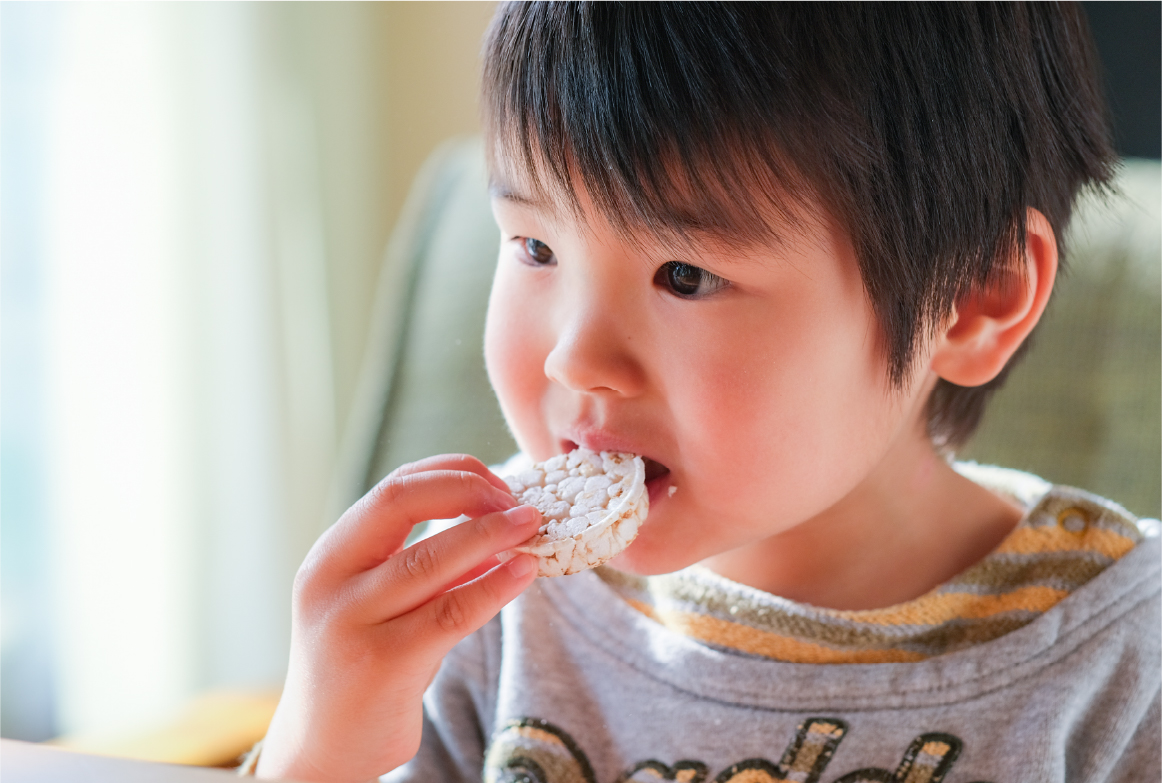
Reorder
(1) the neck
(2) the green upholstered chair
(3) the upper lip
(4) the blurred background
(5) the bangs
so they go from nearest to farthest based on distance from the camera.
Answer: (5) the bangs, (3) the upper lip, (1) the neck, (2) the green upholstered chair, (4) the blurred background

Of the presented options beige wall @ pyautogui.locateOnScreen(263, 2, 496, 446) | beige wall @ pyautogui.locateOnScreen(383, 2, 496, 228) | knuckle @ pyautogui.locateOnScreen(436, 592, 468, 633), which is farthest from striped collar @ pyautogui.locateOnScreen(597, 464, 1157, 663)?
beige wall @ pyautogui.locateOnScreen(263, 2, 496, 446)

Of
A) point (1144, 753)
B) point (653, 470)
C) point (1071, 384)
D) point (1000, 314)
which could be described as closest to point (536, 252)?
point (653, 470)

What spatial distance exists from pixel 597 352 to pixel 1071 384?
603 millimetres

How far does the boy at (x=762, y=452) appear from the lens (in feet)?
1.77

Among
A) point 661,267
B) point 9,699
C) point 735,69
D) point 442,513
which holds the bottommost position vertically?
point 9,699

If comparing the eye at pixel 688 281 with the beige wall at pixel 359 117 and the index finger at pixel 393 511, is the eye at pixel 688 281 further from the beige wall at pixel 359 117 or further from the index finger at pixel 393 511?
the beige wall at pixel 359 117

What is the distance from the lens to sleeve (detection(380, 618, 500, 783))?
0.76 meters

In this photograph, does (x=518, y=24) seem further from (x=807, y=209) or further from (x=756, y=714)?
(x=756, y=714)

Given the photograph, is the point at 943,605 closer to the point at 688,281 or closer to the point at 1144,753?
the point at 1144,753

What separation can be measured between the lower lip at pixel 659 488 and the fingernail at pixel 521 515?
100 mm

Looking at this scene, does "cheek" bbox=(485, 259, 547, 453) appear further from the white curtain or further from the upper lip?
the white curtain

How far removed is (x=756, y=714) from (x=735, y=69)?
1.34 feet

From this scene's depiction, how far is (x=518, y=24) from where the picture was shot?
590mm

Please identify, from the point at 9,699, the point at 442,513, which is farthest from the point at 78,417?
the point at 442,513
